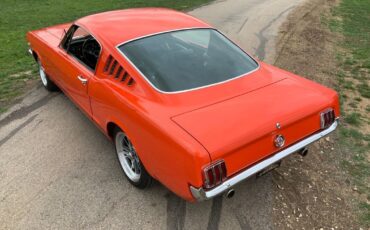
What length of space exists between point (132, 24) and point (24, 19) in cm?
941

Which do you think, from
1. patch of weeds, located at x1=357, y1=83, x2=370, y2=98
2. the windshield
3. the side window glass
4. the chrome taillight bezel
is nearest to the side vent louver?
the windshield

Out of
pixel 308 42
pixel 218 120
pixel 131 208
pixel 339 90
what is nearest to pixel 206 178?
pixel 218 120

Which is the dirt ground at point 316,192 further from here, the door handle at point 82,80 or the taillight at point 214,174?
the door handle at point 82,80

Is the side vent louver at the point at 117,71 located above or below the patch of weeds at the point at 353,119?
above

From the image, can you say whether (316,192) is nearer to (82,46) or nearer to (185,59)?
(185,59)

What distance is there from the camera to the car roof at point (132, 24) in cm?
399

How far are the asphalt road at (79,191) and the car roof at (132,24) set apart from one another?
4.74 feet

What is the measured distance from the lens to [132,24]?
4184mm

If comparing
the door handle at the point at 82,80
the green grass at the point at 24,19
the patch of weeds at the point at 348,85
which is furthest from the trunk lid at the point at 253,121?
the green grass at the point at 24,19


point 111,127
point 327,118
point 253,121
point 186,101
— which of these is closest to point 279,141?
point 253,121

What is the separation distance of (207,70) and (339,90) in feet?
11.2

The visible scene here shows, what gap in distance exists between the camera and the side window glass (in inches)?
167

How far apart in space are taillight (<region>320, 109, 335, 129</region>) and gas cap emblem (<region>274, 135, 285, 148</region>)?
0.56 metres

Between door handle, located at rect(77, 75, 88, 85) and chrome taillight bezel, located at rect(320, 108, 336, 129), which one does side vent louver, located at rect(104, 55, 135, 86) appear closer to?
door handle, located at rect(77, 75, 88, 85)
